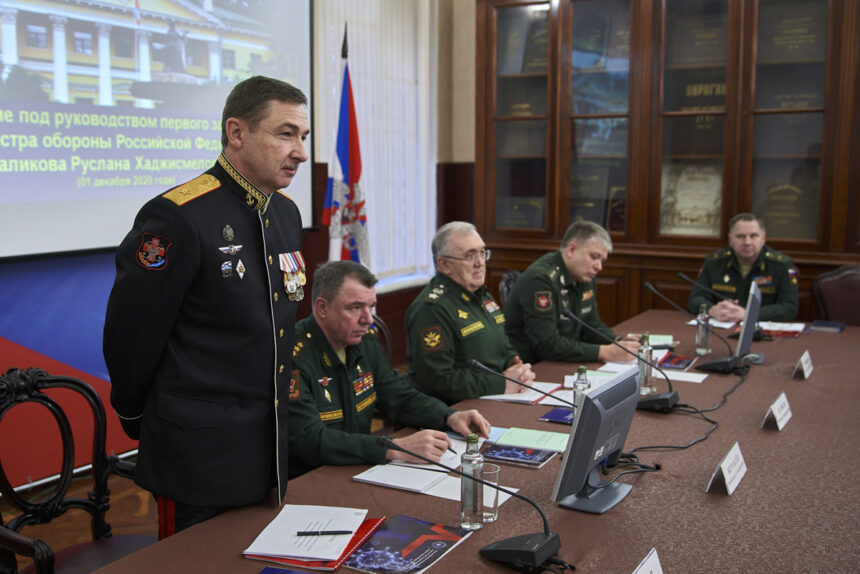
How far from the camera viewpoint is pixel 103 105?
3357 mm

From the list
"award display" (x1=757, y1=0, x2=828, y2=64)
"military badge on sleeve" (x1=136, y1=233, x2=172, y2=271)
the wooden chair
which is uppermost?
"award display" (x1=757, y1=0, x2=828, y2=64)

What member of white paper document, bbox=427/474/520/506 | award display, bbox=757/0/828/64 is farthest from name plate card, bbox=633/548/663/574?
award display, bbox=757/0/828/64

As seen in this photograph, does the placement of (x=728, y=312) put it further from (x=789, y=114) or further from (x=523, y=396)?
(x=523, y=396)

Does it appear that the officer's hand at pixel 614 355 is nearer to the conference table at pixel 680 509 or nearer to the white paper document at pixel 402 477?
the conference table at pixel 680 509

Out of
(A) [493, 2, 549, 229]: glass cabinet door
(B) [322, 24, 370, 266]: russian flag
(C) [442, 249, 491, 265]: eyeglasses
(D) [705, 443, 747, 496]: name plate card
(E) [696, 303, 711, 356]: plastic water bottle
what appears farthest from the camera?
(A) [493, 2, 549, 229]: glass cabinet door

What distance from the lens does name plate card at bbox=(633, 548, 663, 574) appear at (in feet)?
4.16

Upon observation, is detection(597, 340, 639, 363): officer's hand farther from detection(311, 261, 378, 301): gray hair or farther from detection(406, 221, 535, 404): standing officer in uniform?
detection(311, 261, 378, 301): gray hair

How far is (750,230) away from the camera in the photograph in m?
4.10

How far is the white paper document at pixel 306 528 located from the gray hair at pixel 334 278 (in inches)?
25.7

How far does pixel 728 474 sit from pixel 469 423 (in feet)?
2.24

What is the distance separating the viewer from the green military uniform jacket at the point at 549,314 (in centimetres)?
315

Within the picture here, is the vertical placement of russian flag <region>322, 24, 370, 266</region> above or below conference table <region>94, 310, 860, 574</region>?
above

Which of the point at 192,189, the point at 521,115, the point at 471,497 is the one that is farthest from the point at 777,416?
the point at 521,115

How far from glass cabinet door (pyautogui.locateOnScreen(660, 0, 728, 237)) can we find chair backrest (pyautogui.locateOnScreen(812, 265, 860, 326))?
93 centimetres
